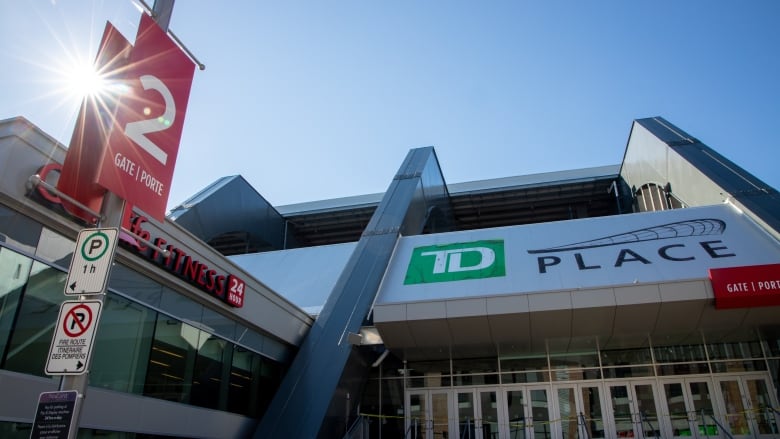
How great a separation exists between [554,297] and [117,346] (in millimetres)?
9840

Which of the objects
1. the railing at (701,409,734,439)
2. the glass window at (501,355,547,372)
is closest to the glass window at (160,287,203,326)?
the glass window at (501,355,547,372)

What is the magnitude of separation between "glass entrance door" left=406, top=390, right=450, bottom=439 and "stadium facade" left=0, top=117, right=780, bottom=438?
0.07 metres

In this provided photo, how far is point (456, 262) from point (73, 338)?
47.5ft

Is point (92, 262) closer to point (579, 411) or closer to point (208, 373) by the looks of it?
point (208, 373)

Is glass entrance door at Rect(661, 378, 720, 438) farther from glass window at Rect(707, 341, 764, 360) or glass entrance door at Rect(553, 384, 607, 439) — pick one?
glass entrance door at Rect(553, 384, 607, 439)

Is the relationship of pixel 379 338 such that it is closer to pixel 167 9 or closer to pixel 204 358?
pixel 204 358

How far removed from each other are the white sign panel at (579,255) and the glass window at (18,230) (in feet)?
31.5

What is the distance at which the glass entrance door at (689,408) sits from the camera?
15828 millimetres

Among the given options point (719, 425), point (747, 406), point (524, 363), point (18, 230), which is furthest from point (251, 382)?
point (747, 406)

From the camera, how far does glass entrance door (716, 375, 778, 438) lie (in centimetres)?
1533

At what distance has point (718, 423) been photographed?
15328 mm

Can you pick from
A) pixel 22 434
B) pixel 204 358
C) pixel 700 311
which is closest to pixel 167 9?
pixel 22 434

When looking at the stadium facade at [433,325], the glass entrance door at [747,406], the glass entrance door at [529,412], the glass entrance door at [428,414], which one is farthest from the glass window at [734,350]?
the glass entrance door at [428,414]

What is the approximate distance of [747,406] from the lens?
15680mm
